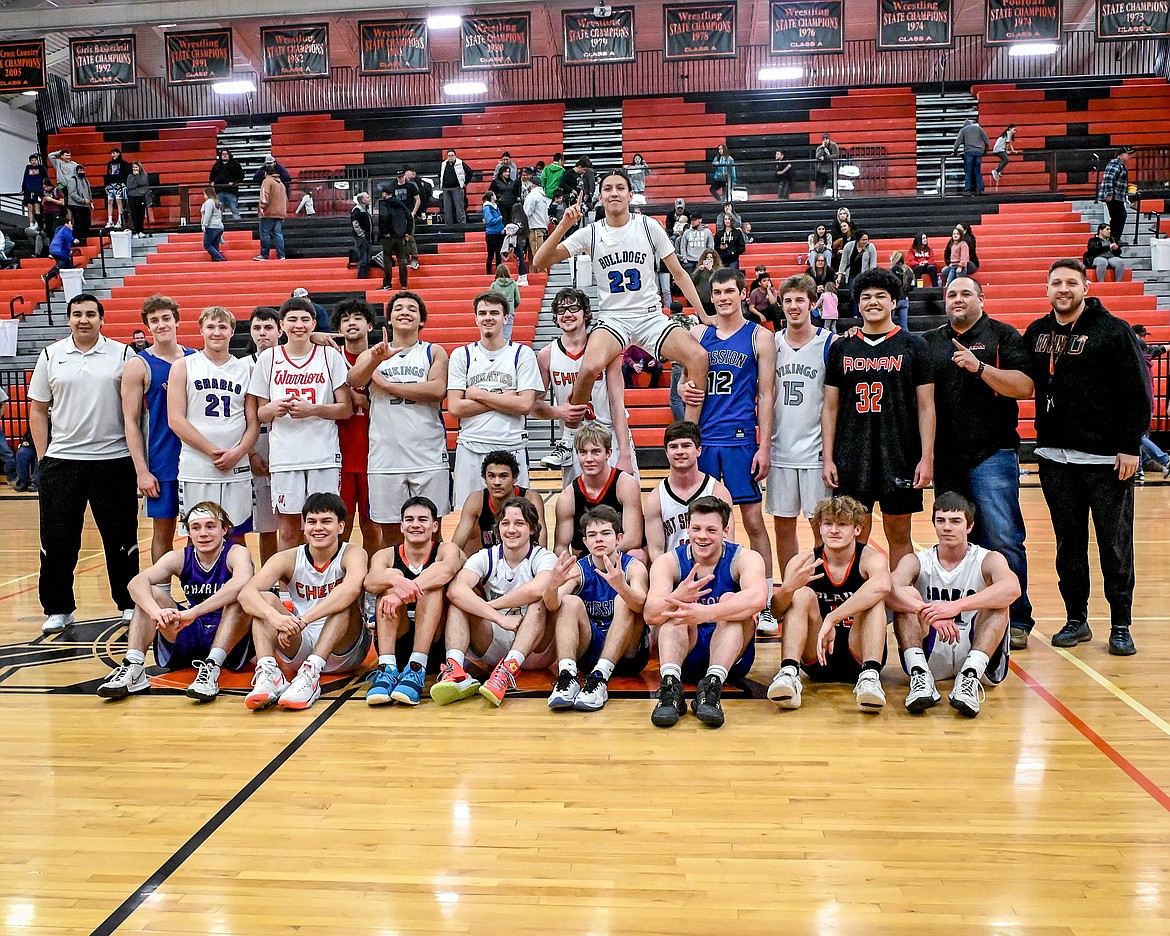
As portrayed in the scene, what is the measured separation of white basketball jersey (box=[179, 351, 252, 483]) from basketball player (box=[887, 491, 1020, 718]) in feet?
12.2

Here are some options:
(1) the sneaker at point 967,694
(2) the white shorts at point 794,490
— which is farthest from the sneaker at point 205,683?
(1) the sneaker at point 967,694

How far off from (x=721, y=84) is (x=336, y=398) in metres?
21.4

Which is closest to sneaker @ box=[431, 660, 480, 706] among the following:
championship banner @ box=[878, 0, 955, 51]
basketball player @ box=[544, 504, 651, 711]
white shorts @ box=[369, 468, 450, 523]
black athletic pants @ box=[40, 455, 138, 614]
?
basketball player @ box=[544, 504, 651, 711]

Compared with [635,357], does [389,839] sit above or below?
below

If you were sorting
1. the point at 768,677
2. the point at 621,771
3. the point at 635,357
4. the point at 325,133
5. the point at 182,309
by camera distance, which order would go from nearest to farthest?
the point at 621,771
the point at 768,677
the point at 635,357
the point at 182,309
the point at 325,133

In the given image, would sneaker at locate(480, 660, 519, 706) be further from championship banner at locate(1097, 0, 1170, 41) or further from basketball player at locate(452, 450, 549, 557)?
championship banner at locate(1097, 0, 1170, 41)

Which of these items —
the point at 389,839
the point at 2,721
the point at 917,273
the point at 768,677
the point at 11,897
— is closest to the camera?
the point at 11,897

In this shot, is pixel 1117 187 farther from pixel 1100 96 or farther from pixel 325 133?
pixel 325 133

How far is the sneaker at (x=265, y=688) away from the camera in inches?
183

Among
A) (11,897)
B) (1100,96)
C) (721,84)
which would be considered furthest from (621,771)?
(1100,96)

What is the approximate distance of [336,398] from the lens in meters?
5.74

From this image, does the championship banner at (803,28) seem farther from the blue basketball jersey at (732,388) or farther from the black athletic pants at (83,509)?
the black athletic pants at (83,509)

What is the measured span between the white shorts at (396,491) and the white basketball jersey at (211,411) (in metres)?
0.79

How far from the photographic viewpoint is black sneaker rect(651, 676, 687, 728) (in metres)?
4.38
